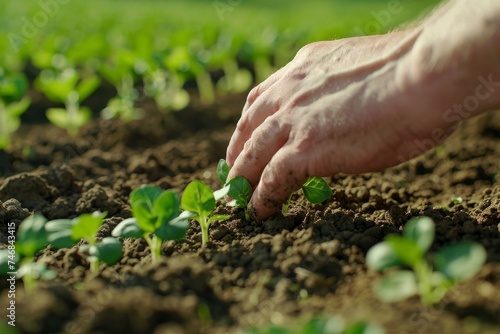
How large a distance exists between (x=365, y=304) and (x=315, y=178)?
2.77ft

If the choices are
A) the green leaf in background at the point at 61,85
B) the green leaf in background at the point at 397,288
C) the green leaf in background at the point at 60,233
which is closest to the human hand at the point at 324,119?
the green leaf in background at the point at 397,288

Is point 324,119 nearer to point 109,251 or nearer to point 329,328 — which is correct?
point 109,251

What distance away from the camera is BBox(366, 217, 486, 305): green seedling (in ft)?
5.32

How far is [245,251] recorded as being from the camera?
90.5 inches

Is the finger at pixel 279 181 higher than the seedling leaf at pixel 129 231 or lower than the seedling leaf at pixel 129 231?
lower

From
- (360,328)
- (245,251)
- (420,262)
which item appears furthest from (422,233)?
(245,251)

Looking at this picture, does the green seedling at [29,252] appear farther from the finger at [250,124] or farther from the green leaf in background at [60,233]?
the finger at [250,124]

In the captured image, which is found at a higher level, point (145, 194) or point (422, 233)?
point (145, 194)

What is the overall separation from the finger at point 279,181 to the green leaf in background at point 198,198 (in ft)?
0.74

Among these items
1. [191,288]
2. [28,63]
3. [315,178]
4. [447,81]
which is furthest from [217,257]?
[28,63]

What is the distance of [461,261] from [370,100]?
27.9 inches

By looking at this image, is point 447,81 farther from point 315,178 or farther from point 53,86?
point 53,86

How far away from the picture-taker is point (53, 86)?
14.2ft

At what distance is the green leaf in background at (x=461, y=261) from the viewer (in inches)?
62.6
